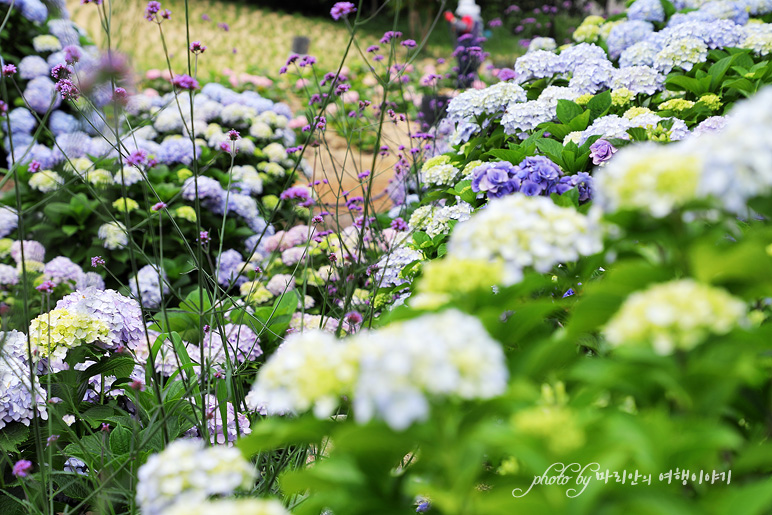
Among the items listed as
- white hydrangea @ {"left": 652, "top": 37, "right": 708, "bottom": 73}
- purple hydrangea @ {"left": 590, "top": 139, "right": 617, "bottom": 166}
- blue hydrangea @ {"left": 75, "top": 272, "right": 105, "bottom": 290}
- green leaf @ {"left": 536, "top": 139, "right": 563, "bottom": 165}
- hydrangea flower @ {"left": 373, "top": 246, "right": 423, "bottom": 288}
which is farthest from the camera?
white hydrangea @ {"left": 652, "top": 37, "right": 708, "bottom": 73}

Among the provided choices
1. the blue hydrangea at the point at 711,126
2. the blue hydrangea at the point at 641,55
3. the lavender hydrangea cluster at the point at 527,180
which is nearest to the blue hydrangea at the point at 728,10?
the blue hydrangea at the point at 641,55

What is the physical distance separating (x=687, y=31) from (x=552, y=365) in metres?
2.53

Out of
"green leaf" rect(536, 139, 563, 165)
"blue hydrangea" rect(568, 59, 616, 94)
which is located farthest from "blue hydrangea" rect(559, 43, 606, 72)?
"green leaf" rect(536, 139, 563, 165)

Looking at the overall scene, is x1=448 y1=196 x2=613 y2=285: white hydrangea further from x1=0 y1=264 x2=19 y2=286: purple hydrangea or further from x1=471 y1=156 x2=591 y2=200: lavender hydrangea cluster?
x1=0 y1=264 x2=19 y2=286: purple hydrangea

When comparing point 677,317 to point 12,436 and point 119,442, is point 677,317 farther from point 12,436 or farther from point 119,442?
point 12,436

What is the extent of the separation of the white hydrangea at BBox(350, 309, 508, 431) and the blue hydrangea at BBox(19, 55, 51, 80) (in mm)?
4924

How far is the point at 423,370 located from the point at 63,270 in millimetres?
3136

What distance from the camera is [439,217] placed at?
222cm

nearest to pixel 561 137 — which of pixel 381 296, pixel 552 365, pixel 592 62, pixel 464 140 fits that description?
pixel 464 140

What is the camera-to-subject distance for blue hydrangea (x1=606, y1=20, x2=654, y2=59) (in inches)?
124

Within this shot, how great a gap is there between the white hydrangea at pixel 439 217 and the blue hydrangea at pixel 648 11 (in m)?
1.91

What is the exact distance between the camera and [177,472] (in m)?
0.83

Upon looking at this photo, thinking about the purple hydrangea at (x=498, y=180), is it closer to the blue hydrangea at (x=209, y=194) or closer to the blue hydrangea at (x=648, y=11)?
the blue hydrangea at (x=648, y=11)

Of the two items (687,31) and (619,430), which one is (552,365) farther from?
(687,31)
